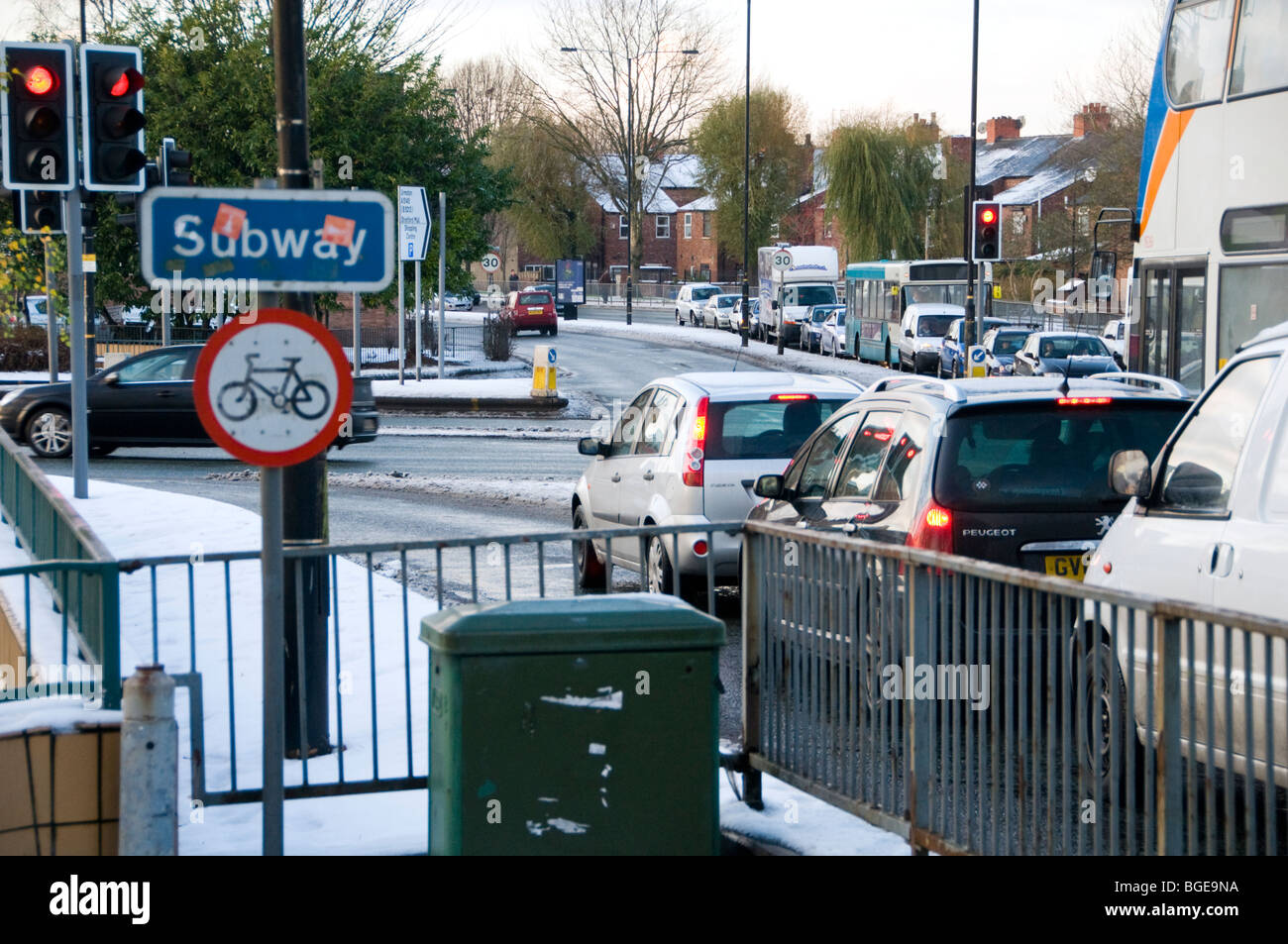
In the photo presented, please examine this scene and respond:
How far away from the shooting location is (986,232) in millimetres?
28406

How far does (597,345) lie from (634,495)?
4025 centimetres

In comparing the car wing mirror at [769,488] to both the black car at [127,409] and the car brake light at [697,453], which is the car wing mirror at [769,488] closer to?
the car brake light at [697,453]

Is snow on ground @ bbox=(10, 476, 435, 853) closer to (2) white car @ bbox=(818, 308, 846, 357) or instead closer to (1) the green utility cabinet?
(1) the green utility cabinet

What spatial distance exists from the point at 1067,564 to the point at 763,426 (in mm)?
4279

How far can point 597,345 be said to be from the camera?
51.8m

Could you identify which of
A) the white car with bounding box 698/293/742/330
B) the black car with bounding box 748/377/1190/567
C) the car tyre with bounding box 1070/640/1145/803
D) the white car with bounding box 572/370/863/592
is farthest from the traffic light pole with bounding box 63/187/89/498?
the white car with bounding box 698/293/742/330

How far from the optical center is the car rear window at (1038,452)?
736 centimetres

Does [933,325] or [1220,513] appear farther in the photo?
[933,325]

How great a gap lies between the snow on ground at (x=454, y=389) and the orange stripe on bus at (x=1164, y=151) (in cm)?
1802

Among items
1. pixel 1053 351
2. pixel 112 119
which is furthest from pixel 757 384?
pixel 1053 351

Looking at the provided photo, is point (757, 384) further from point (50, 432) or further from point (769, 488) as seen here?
point (50, 432)

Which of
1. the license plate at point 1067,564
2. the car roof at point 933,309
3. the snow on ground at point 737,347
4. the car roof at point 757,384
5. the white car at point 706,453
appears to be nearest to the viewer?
the license plate at point 1067,564

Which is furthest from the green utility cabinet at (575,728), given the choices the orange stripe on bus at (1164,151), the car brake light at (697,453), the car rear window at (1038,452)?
the orange stripe on bus at (1164,151)

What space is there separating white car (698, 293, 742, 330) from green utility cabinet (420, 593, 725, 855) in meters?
58.7
